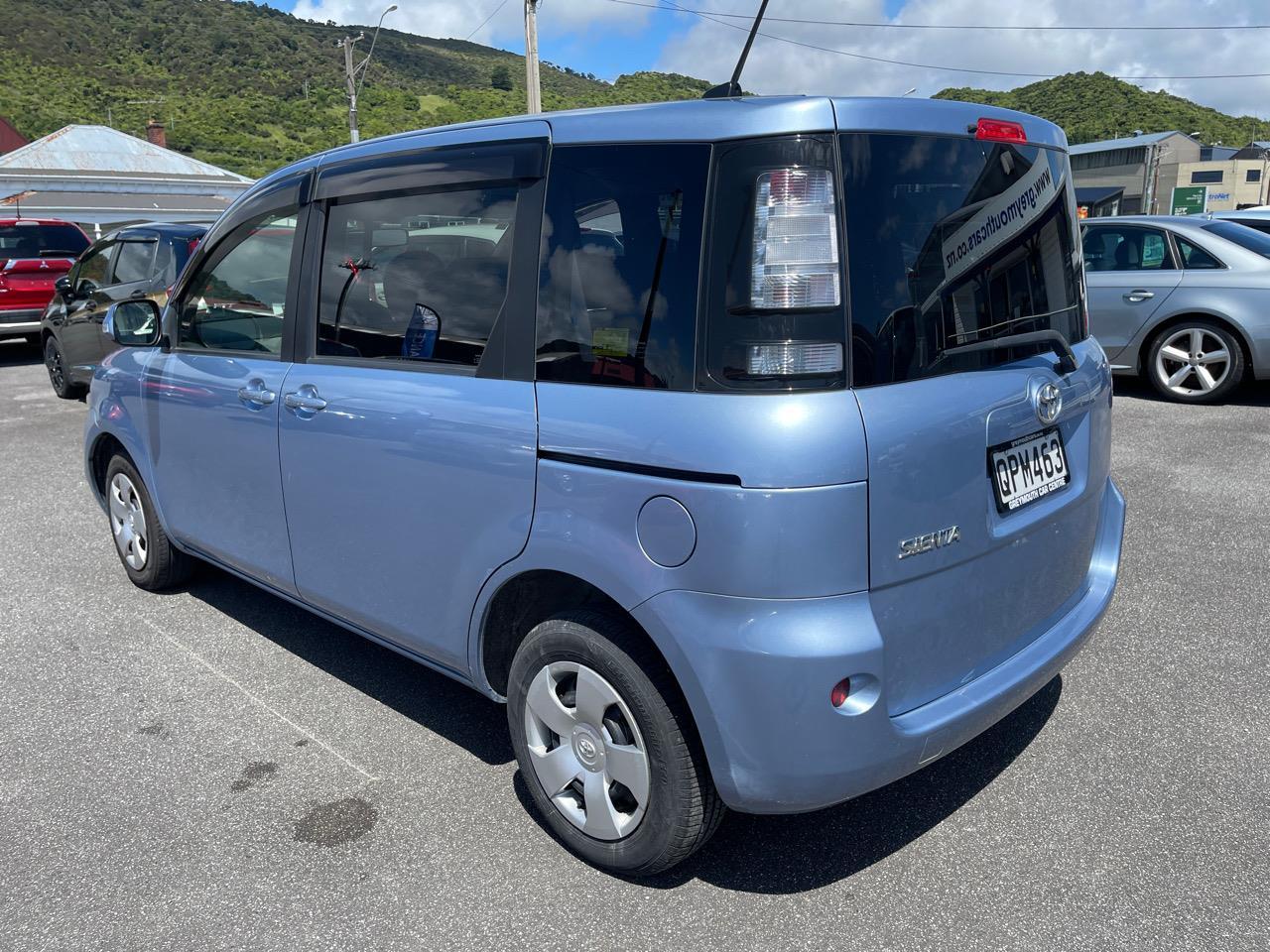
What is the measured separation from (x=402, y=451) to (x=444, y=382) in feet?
0.80

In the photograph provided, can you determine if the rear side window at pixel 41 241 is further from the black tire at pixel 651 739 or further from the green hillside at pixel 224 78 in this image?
the green hillside at pixel 224 78

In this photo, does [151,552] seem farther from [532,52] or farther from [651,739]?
[532,52]

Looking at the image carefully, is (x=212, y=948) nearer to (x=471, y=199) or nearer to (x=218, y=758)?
(x=218, y=758)

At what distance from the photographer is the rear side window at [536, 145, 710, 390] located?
7.39 feet

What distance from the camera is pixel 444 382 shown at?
2807mm

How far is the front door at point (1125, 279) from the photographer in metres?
8.26

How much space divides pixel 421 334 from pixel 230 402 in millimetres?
1116

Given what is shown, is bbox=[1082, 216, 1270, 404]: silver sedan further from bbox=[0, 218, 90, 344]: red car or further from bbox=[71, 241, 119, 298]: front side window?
bbox=[0, 218, 90, 344]: red car

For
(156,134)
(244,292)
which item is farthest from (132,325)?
(156,134)

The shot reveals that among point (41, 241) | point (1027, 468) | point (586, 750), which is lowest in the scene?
point (586, 750)

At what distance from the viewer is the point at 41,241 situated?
13359mm

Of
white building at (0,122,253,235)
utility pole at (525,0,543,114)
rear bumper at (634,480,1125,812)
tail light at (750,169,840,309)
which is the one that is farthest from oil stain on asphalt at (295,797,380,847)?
white building at (0,122,253,235)

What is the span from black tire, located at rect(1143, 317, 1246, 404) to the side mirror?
25.1 ft

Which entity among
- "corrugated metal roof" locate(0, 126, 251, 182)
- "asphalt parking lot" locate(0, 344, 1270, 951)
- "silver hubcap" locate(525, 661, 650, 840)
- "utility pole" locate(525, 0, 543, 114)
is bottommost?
"asphalt parking lot" locate(0, 344, 1270, 951)
